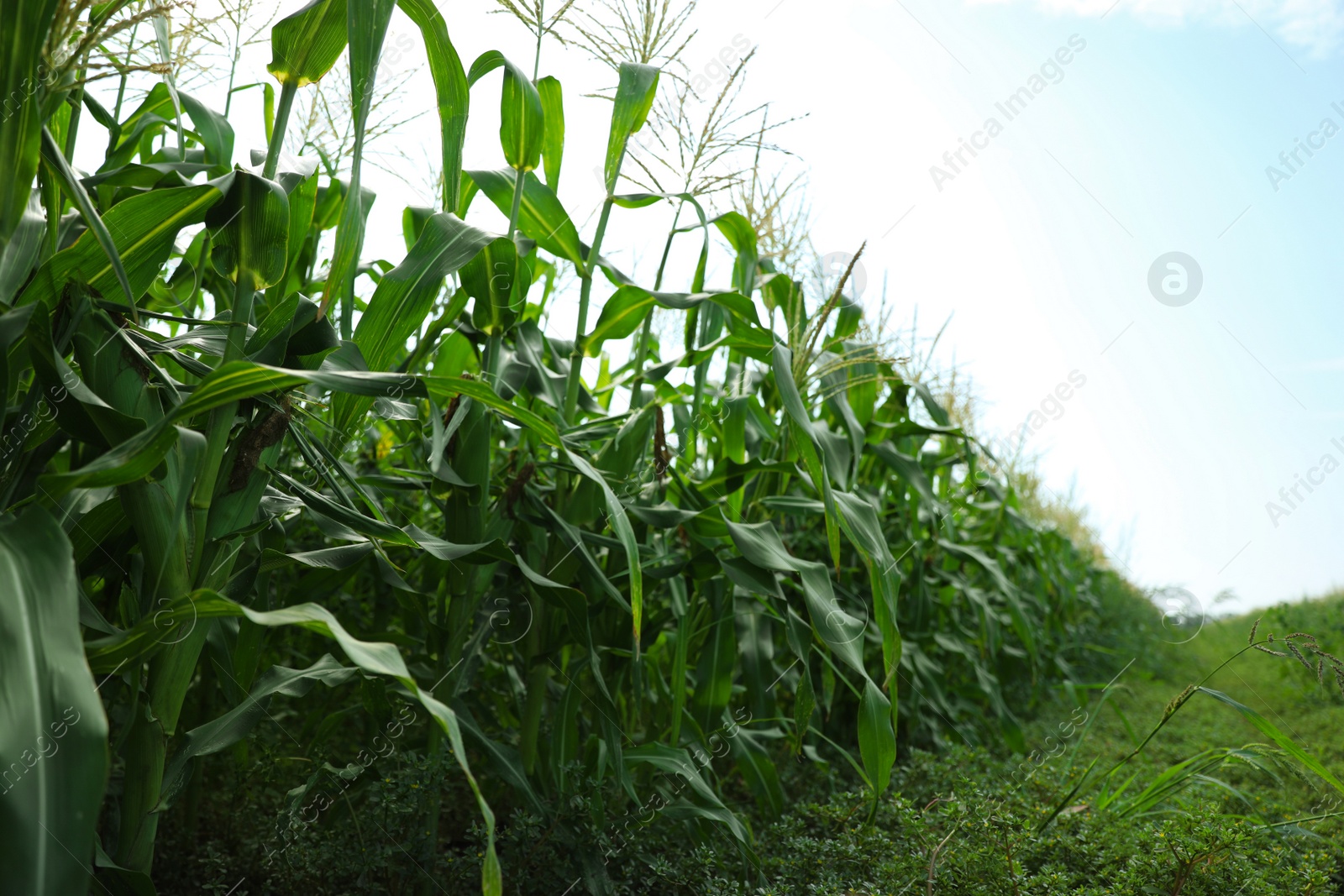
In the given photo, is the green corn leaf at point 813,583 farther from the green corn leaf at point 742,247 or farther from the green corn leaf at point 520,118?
the green corn leaf at point 520,118

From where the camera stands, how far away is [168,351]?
1.00 meters

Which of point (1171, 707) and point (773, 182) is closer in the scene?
point (1171, 707)

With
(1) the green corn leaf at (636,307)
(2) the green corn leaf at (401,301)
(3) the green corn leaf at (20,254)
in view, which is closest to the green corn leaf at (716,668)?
(1) the green corn leaf at (636,307)

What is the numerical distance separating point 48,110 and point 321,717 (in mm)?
1269

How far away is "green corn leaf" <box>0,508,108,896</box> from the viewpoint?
59cm

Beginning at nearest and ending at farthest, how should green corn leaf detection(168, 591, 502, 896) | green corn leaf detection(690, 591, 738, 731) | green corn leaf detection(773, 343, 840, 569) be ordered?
green corn leaf detection(168, 591, 502, 896)
green corn leaf detection(773, 343, 840, 569)
green corn leaf detection(690, 591, 738, 731)

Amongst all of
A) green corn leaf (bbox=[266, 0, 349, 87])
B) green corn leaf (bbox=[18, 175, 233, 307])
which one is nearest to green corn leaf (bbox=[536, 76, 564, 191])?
green corn leaf (bbox=[266, 0, 349, 87])

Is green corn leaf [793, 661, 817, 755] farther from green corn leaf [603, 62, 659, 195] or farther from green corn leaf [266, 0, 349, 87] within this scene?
green corn leaf [266, 0, 349, 87]

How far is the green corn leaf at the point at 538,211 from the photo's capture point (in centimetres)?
149

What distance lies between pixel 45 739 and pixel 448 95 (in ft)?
2.98

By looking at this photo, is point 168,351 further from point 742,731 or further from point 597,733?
point 742,731

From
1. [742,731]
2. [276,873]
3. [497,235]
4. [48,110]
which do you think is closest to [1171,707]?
[742,731]

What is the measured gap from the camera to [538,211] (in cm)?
153

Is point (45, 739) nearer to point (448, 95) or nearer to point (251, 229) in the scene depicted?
point (251, 229)
